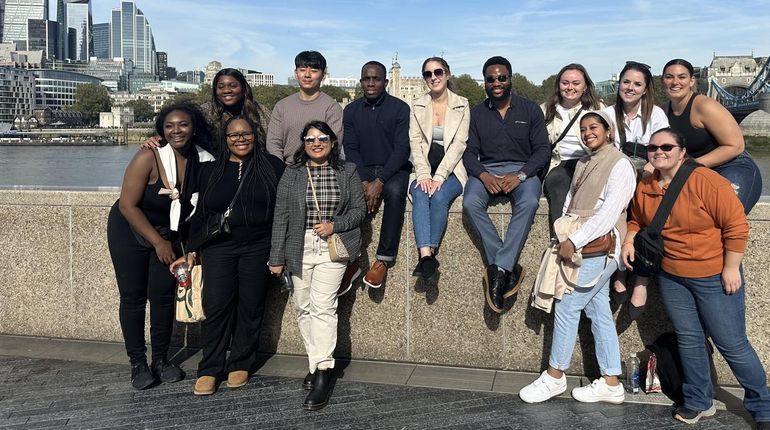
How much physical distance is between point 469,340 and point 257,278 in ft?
4.86

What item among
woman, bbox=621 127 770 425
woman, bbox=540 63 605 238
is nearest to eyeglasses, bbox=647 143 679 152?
woman, bbox=621 127 770 425

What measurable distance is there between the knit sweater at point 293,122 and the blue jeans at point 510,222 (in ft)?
3.62

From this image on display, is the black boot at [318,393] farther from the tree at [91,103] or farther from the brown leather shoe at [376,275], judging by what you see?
the tree at [91,103]

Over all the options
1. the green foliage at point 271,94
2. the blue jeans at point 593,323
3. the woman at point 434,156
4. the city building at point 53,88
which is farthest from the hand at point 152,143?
the city building at point 53,88

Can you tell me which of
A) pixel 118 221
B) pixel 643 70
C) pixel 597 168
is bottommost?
pixel 118 221

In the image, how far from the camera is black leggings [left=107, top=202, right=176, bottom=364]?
4160 mm

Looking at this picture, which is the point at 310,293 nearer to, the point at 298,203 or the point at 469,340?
the point at 298,203

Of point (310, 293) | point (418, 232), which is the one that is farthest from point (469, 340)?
point (310, 293)

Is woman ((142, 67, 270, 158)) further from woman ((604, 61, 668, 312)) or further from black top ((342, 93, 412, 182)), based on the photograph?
woman ((604, 61, 668, 312))

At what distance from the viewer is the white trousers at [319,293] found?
3.97 m

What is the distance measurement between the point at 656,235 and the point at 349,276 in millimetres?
1851

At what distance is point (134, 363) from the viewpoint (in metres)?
4.28

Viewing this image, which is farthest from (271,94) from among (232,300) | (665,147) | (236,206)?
(665,147)

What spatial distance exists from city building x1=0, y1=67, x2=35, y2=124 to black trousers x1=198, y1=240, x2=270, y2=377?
15628 centimetres
